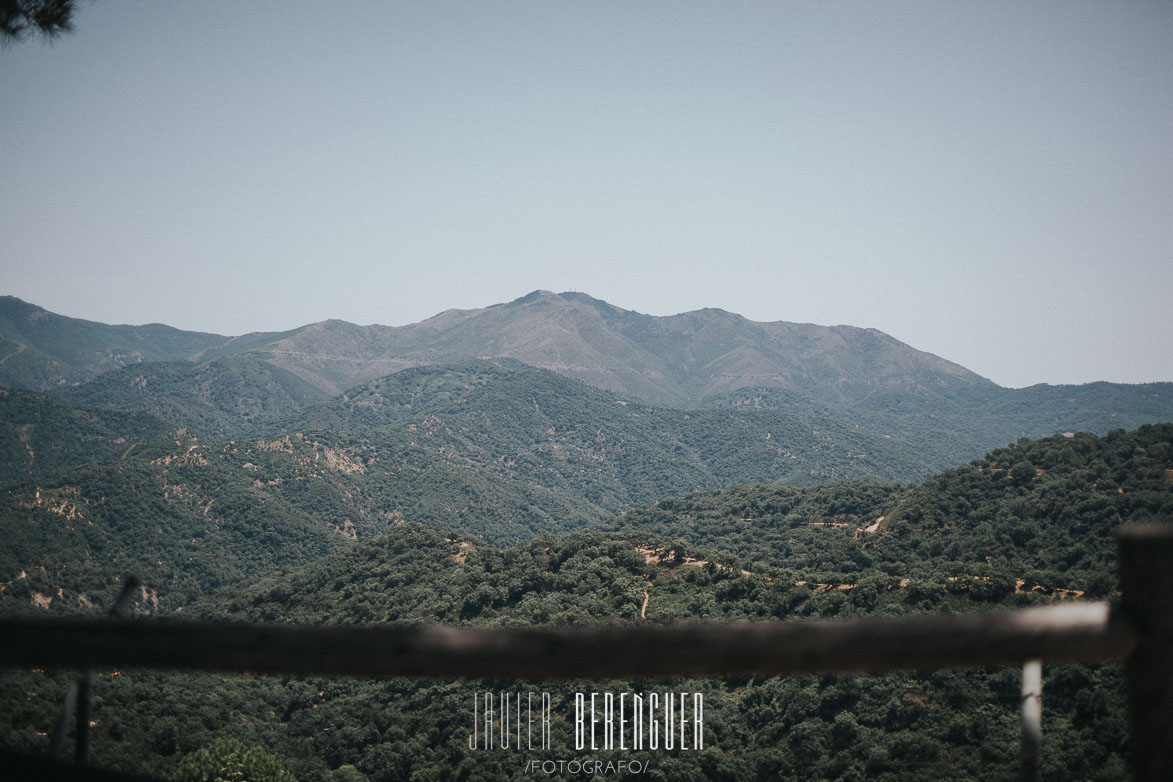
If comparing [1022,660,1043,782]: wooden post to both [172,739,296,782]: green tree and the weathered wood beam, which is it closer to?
the weathered wood beam

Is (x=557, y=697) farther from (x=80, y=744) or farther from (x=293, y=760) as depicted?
(x=80, y=744)

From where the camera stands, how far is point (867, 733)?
23750 mm

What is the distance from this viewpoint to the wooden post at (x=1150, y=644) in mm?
1479

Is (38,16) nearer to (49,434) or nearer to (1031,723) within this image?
(1031,723)

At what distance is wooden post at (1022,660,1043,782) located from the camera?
1.66 meters

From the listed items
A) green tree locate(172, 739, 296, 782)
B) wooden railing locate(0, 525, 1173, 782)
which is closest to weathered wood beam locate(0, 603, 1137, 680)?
wooden railing locate(0, 525, 1173, 782)

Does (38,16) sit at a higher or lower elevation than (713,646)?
higher

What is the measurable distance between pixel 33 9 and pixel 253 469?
4565 inches

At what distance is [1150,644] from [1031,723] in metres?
0.36

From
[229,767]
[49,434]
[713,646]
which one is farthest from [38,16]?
[49,434]

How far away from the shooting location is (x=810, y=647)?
161 centimetres

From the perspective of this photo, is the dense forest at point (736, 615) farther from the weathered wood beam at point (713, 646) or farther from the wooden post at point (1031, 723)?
the weathered wood beam at point (713, 646)

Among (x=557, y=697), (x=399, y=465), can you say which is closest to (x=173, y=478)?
(x=399, y=465)

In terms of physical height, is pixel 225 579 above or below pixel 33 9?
below
